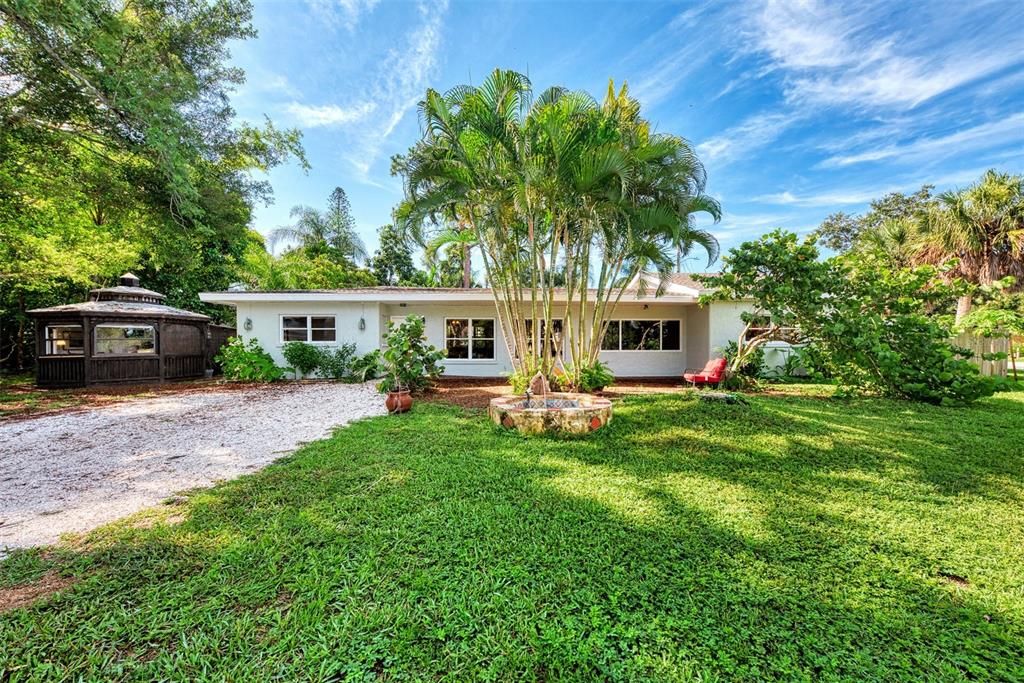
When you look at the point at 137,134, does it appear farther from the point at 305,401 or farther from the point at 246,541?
the point at 246,541

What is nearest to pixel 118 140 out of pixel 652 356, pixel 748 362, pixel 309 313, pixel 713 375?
pixel 309 313

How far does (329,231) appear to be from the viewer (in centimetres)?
2945


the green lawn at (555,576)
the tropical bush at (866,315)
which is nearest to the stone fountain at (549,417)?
the green lawn at (555,576)

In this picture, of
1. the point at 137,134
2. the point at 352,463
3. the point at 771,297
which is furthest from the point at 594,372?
the point at 137,134

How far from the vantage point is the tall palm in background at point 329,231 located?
28328mm

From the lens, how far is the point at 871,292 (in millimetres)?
8070

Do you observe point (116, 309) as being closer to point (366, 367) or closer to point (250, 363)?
point (250, 363)

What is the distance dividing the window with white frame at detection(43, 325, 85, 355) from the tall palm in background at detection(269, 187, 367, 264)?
16.1 metres

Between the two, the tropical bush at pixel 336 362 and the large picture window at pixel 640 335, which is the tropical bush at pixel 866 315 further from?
the tropical bush at pixel 336 362

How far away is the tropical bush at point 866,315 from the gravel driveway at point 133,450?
873 centimetres

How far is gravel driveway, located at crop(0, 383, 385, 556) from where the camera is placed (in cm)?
362

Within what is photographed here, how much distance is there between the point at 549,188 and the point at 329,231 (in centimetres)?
2775

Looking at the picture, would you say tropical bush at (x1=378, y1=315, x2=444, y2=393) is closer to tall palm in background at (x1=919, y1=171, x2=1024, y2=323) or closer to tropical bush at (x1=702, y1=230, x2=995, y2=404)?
tropical bush at (x1=702, y1=230, x2=995, y2=404)

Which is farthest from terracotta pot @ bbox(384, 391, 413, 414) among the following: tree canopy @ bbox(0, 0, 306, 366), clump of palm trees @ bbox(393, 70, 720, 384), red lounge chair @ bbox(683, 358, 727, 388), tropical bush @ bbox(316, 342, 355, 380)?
red lounge chair @ bbox(683, 358, 727, 388)
